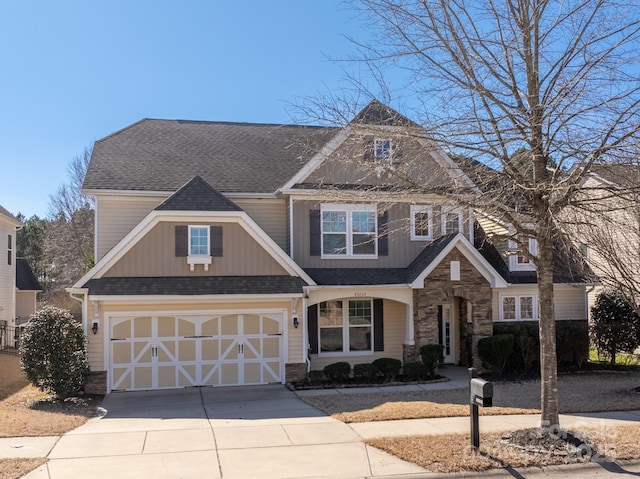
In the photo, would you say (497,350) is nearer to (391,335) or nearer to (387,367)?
(391,335)

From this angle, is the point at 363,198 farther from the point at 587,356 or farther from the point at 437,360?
the point at 587,356

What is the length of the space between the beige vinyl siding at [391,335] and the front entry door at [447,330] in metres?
1.99

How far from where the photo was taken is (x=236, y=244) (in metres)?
16.9

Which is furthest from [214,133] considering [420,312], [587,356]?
[587,356]

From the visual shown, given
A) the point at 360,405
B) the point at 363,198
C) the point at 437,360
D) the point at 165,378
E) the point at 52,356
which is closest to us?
the point at 363,198

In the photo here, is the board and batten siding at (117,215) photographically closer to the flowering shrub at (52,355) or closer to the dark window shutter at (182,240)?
the dark window shutter at (182,240)

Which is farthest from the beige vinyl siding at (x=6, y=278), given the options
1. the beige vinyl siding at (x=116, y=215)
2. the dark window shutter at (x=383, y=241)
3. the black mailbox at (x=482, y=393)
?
the black mailbox at (x=482, y=393)

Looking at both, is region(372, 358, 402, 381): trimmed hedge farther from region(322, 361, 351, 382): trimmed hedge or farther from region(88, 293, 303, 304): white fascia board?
region(88, 293, 303, 304): white fascia board

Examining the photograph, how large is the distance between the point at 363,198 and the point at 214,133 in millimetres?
12904

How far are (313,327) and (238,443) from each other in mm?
9013

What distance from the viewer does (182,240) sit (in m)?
16.5

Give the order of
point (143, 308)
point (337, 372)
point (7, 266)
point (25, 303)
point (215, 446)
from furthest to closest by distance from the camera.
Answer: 1. point (25, 303)
2. point (7, 266)
3. point (337, 372)
4. point (143, 308)
5. point (215, 446)

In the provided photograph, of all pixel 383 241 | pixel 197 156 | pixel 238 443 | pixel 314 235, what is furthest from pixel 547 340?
pixel 197 156

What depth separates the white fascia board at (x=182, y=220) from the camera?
15.8 metres
